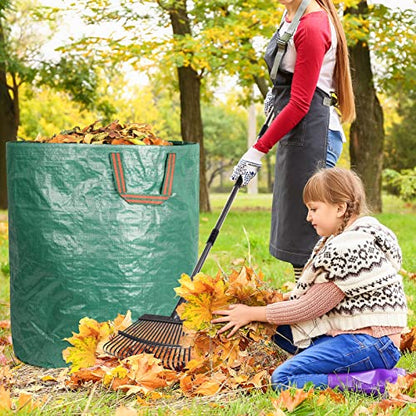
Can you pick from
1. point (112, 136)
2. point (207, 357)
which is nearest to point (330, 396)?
point (207, 357)

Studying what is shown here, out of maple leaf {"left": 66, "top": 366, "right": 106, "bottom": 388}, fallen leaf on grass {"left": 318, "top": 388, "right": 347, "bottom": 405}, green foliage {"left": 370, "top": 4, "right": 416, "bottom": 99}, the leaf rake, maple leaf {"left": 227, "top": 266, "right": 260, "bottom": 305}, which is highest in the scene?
green foliage {"left": 370, "top": 4, "right": 416, "bottom": 99}

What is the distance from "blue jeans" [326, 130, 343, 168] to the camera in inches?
124

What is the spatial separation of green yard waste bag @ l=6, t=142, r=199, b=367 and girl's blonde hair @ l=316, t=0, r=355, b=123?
2.53 feet

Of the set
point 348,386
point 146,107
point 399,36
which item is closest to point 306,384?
point 348,386

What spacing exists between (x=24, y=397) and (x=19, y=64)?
10.7 metres

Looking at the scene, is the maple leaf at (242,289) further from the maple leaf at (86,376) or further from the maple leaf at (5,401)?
the maple leaf at (5,401)

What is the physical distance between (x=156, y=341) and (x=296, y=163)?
1.02m

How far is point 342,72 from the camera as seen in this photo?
3123 mm

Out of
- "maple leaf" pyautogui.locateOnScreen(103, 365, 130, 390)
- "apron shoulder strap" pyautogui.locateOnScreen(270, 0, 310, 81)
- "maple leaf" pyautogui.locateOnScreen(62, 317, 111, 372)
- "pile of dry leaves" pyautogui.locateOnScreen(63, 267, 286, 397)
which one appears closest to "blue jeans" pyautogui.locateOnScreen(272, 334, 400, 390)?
"pile of dry leaves" pyautogui.locateOnScreen(63, 267, 286, 397)

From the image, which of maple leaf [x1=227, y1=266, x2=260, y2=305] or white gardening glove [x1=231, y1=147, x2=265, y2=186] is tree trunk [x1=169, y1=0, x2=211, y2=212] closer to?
white gardening glove [x1=231, y1=147, x2=265, y2=186]

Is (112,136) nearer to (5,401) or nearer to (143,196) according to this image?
(143,196)

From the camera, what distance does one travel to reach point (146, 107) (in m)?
25.7

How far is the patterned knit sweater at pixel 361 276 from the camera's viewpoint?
2.49 metres

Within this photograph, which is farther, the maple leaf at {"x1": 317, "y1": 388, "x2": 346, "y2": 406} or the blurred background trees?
the blurred background trees
